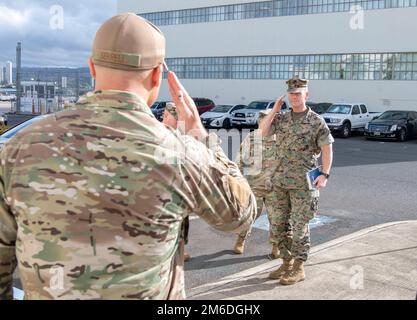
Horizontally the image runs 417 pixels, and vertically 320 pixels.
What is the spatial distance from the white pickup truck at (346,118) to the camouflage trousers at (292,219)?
761 inches

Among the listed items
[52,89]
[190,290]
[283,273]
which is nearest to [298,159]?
[283,273]

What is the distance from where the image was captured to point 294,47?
106ft

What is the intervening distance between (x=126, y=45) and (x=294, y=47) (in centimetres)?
3223

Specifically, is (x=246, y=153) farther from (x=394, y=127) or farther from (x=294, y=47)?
(x=294, y=47)

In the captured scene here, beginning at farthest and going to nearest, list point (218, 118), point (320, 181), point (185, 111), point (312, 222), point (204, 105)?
point (204, 105), point (218, 118), point (312, 222), point (320, 181), point (185, 111)

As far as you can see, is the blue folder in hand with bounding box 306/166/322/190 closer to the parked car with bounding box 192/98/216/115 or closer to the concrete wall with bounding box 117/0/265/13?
the parked car with bounding box 192/98/216/115

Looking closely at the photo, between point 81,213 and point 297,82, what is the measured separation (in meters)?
3.60

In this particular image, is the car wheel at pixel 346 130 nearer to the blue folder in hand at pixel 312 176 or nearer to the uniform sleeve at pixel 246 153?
the uniform sleeve at pixel 246 153

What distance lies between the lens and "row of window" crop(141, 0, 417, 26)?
29.0 m

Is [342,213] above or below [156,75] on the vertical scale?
below

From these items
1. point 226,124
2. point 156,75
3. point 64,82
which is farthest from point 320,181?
point 64,82

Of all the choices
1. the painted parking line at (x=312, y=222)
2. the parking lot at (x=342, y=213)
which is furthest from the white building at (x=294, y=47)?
the painted parking line at (x=312, y=222)

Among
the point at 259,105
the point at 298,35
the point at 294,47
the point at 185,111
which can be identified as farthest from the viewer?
the point at 294,47

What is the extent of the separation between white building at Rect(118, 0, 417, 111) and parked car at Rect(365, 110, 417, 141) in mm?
4474
